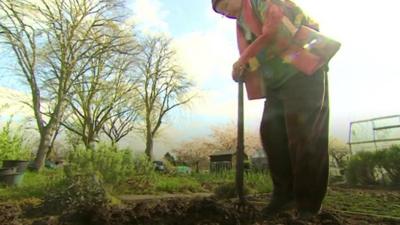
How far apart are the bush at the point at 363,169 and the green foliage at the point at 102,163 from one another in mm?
7708

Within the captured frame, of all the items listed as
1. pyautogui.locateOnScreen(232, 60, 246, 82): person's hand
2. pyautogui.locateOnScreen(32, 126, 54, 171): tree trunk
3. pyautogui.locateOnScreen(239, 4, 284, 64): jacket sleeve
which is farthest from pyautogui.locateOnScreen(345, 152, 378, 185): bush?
pyautogui.locateOnScreen(32, 126, 54, 171): tree trunk

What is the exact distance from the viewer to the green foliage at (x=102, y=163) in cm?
545

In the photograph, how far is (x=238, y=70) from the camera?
255cm

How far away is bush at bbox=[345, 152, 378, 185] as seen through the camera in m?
11.2

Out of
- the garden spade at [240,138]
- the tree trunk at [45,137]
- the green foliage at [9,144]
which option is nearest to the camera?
the garden spade at [240,138]

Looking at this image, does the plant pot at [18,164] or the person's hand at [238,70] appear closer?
the person's hand at [238,70]

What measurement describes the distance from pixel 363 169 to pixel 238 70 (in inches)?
400

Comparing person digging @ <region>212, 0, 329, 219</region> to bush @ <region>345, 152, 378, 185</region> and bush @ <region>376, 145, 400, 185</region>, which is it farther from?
bush @ <region>345, 152, 378, 185</region>

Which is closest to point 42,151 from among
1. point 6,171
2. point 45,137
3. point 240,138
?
point 45,137

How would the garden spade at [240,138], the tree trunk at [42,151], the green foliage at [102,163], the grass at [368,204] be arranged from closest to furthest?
the garden spade at [240,138] → the grass at [368,204] → the green foliage at [102,163] → the tree trunk at [42,151]

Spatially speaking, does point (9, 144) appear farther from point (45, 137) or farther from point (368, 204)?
point (368, 204)

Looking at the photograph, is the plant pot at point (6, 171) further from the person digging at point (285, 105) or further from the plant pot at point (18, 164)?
the person digging at point (285, 105)

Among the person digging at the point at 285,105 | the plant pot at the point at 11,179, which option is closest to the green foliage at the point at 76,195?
the person digging at the point at 285,105

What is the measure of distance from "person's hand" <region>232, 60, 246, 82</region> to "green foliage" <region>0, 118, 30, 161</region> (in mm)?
9084
